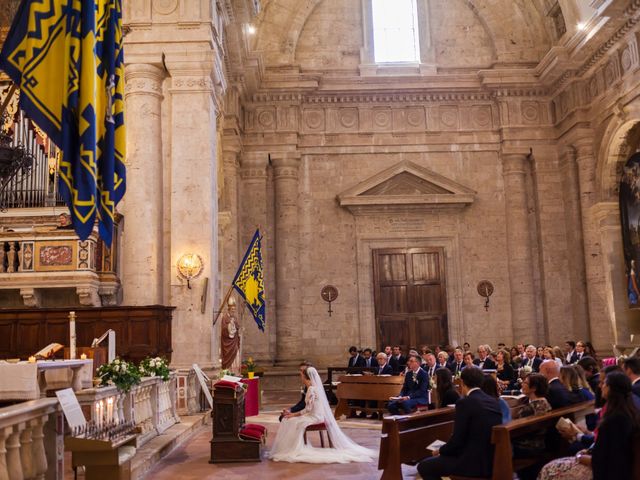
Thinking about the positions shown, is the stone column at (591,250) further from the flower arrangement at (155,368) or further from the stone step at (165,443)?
the flower arrangement at (155,368)

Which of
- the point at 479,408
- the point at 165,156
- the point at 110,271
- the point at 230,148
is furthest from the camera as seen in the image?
the point at 230,148

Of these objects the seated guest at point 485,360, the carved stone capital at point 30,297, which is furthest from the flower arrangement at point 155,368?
the seated guest at point 485,360

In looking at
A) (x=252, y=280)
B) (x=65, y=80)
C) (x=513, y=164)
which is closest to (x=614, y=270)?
(x=513, y=164)

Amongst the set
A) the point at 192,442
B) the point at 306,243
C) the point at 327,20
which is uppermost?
the point at 327,20

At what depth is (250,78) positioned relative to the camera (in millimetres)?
21078

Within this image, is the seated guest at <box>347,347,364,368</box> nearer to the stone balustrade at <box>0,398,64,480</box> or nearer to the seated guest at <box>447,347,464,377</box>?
the seated guest at <box>447,347,464,377</box>

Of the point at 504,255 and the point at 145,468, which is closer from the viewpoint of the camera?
the point at 145,468

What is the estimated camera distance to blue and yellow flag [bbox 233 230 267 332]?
14.5m

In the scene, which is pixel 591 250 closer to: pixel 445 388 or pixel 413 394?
→ pixel 413 394

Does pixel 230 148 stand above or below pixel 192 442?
above

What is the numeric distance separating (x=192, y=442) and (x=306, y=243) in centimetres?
1167

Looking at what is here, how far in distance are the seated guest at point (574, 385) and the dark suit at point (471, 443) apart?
168 centimetres

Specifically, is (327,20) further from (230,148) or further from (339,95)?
(230,148)

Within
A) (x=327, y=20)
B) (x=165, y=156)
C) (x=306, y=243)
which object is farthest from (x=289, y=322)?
(x=327, y=20)
